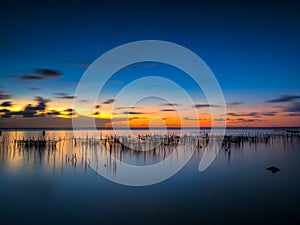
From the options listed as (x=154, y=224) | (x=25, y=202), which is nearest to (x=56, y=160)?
(x=25, y=202)

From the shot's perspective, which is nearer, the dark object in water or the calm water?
the calm water

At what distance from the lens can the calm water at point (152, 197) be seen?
723 cm

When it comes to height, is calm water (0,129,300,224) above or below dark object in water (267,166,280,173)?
below

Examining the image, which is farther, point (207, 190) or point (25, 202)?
point (207, 190)

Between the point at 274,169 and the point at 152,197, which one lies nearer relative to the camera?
the point at 152,197

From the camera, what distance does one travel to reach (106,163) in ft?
50.2

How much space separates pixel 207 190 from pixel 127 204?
131 inches

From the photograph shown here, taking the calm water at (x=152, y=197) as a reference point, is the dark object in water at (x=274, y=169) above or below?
above

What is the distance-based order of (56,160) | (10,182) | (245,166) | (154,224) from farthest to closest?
(56,160) < (245,166) < (10,182) < (154,224)

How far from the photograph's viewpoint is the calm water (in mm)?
7234

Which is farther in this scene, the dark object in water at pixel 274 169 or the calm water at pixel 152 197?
the dark object in water at pixel 274 169

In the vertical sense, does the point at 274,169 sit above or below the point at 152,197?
above

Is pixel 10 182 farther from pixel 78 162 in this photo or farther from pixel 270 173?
pixel 270 173

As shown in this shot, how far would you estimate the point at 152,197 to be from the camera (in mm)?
9172
